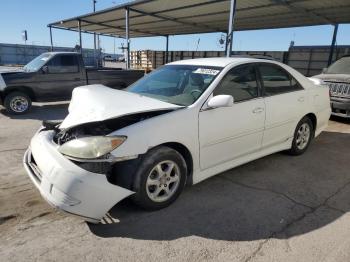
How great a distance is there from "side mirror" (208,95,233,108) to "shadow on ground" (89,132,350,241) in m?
1.10

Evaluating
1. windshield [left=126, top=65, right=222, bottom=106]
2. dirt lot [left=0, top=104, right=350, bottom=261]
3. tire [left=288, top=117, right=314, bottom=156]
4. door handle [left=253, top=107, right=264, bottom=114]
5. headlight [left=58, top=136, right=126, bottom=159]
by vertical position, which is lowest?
dirt lot [left=0, top=104, right=350, bottom=261]

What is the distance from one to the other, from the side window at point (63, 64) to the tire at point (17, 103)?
1.08m

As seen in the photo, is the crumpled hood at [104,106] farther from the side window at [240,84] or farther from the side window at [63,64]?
the side window at [63,64]

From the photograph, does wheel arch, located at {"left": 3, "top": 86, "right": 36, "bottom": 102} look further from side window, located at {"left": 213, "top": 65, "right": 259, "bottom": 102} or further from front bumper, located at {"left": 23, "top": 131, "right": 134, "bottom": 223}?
side window, located at {"left": 213, "top": 65, "right": 259, "bottom": 102}

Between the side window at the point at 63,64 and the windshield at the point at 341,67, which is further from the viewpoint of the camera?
the side window at the point at 63,64

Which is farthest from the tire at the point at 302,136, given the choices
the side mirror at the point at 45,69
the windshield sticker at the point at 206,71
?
the side mirror at the point at 45,69

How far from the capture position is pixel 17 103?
8.31m

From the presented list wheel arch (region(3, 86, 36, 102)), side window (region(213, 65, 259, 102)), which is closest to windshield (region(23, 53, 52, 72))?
wheel arch (region(3, 86, 36, 102))

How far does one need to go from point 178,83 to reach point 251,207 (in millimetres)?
1803

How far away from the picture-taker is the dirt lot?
8.31ft

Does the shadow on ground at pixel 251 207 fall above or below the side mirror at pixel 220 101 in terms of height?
below

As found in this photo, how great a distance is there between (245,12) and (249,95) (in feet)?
31.2

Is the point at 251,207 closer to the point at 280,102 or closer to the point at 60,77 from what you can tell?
the point at 280,102

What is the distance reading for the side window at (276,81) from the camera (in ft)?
13.8
